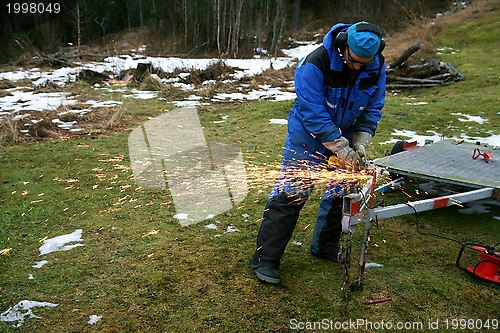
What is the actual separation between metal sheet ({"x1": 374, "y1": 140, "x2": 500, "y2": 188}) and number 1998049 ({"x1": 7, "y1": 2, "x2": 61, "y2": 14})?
27.8 metres

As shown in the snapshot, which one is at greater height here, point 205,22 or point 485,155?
point 205,22

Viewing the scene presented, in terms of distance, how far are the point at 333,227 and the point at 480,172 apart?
189 centimetres

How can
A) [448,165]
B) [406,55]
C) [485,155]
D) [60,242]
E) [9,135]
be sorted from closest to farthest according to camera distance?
[60,242], [448,165], [485,155], [9,135], [406,55]

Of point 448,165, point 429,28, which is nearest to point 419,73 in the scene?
point 429,28

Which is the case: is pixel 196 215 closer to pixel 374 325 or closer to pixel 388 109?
pixel 374 325

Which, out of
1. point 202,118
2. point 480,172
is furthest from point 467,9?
point 480,172

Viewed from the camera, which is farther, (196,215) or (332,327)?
(196,215)

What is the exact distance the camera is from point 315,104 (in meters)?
2.95

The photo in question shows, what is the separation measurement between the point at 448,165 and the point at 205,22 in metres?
16.4

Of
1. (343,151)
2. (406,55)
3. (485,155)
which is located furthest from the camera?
(406,55)

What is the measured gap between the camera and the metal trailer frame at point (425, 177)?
2.91m

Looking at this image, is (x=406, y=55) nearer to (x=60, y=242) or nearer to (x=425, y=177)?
(x=425, y=177)

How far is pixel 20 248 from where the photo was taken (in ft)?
12.2

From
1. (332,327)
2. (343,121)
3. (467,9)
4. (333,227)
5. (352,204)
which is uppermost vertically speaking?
(467,9)
